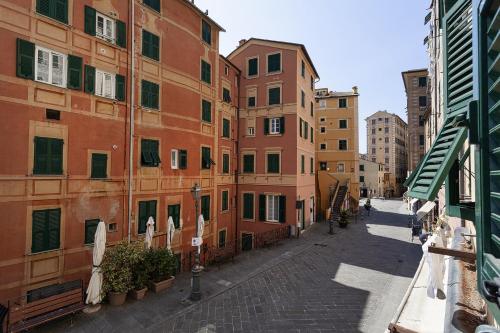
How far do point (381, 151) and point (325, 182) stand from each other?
5046 centimetres

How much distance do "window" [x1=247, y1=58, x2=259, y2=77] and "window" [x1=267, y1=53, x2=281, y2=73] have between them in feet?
4.00

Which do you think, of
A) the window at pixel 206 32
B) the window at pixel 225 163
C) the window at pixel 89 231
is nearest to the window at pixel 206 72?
the window at pixel 206 32

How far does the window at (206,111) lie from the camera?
1922cm

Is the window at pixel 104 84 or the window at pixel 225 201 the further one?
the window at pixel 225 201

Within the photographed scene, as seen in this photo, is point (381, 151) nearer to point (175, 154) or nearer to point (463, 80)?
point (175, 154)

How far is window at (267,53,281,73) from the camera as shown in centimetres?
2422

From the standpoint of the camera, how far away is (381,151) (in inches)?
3002

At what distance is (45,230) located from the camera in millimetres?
11203

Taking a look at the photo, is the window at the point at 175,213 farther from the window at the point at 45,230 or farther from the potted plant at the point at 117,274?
the window at the point at 45,230

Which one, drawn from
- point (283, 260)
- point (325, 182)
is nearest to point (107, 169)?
point (283, 260)

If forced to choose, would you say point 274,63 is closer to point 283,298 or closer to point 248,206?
point 248,206

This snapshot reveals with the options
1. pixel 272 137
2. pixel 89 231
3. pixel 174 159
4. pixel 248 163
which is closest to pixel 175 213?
pixel 174 159

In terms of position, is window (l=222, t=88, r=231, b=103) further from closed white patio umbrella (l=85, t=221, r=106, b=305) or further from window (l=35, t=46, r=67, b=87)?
closed white patio umbrella (l=85, t=221, r=106, b=305)

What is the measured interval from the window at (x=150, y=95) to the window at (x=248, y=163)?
10958 millimetres
